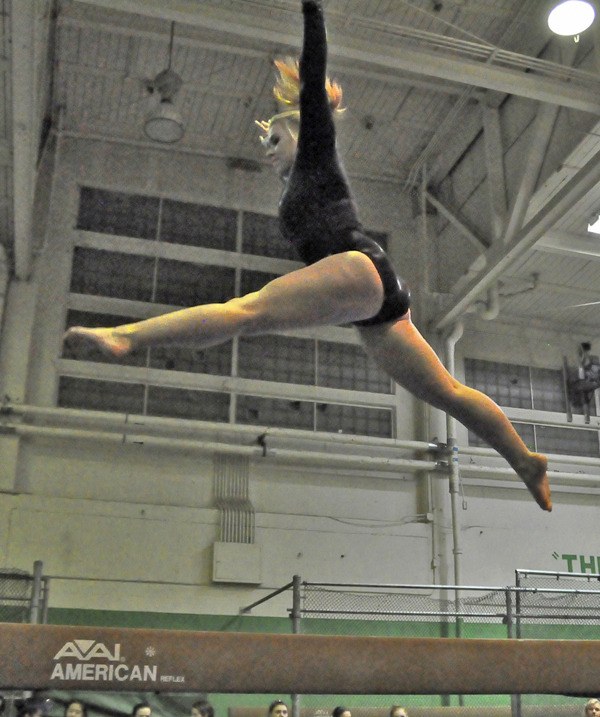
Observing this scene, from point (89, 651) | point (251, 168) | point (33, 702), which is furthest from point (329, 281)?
point (251, 168)

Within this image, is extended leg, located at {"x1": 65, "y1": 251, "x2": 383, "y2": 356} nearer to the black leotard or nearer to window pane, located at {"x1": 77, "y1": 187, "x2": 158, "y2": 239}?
the black leotard

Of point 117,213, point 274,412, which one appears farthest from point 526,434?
point 117,213

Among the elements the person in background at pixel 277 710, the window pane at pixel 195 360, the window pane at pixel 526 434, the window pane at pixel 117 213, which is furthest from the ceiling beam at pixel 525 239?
the person in background at pixel 277 710

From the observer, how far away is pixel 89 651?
1971mm

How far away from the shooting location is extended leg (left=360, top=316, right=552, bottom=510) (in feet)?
7.57

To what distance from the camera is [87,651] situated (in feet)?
6.45

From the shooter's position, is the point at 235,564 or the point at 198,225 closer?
the point at 235,564

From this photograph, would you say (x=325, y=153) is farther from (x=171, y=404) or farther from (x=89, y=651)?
(x=171, y=404)

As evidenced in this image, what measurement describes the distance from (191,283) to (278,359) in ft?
4.17

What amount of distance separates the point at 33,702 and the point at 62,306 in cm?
503

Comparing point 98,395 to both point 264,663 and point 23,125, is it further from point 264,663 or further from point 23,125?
point 264,663

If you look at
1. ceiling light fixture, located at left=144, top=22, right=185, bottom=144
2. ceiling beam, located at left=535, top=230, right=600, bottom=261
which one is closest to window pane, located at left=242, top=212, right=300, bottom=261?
ceiling light fixture, located at left=144, top=22, right=185, bottom=144

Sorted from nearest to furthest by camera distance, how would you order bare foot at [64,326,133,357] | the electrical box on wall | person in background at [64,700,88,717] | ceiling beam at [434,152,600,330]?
1. bare foot at [64,326,133,357]
2. person in background at [64,700,88,717]
3. ceiling beam at [434,152,600,330]
4. the electrical box on wall

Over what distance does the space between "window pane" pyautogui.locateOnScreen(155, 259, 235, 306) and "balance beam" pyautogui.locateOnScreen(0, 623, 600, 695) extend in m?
7.16
